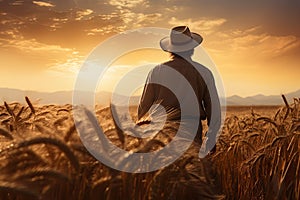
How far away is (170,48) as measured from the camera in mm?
4375

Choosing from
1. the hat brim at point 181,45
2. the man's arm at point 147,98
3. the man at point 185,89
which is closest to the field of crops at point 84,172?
the man at point 185,89

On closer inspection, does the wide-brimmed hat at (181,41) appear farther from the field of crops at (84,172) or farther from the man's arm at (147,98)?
the field of crops at (84,172)

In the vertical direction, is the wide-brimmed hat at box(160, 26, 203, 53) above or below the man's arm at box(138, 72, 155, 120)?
above

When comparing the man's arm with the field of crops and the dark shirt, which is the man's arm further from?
the field of crops

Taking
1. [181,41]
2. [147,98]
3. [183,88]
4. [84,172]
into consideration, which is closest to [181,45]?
[181,41]

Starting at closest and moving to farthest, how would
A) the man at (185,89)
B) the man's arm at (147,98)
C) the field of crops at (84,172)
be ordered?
the field of crops at (84,172) < the man at (185,89) < the man's arm at (147,98)

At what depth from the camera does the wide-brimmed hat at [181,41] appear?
14.3 ft

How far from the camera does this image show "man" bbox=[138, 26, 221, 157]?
167 inches

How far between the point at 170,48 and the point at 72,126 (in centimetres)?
242

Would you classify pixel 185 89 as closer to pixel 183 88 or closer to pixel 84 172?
pixel 183 88

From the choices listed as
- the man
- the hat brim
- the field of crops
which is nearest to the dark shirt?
the man

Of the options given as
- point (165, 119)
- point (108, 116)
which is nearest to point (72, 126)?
point (108, 116)

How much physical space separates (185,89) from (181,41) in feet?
1.62

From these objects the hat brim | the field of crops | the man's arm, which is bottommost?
the field of crops
